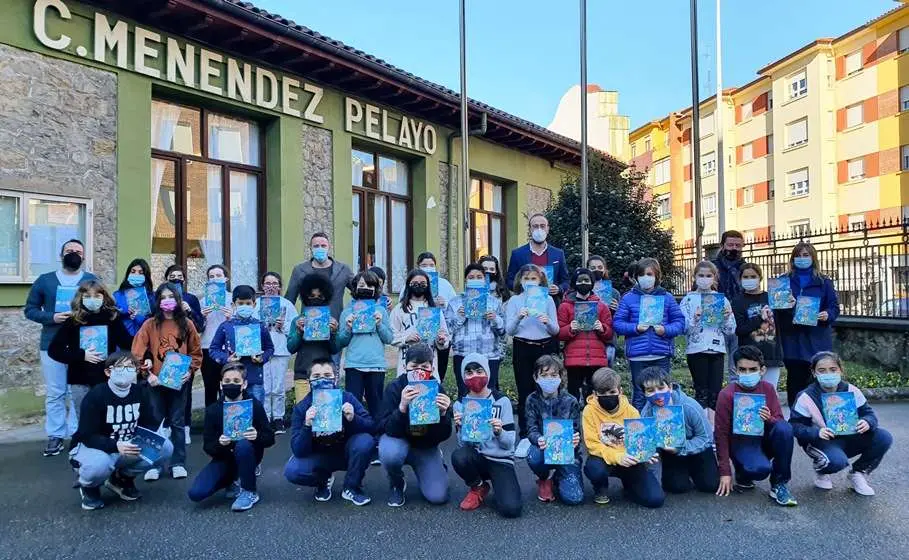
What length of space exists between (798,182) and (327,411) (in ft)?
128

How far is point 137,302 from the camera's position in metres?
6.49

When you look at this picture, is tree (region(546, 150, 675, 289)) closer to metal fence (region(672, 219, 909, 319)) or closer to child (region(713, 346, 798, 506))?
metal fence (region(672, 219, 909, 319))

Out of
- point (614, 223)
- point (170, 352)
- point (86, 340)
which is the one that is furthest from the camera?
point (614, 223)

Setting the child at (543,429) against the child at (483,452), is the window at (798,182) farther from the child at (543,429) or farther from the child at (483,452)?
the child at (483,452)

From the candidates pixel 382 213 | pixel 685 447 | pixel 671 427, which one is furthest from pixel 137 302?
pixel 382 213

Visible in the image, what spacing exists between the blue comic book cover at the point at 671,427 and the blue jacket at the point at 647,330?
1.28 m

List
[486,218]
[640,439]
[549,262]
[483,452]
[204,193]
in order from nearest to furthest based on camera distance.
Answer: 1. [640,439]
2. [483,452]
3. [549,262]
4. [204,193]
5. [486,218]

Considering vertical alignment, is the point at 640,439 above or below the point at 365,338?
below

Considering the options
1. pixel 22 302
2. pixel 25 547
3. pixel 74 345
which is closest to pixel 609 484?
pixel 25 547

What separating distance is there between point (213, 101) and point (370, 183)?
3.71 metres

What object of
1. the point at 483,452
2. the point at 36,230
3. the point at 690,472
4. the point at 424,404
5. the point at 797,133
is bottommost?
the point at 690,472

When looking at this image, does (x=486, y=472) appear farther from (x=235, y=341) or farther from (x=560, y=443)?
(x=235, y=341)

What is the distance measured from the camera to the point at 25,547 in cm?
427

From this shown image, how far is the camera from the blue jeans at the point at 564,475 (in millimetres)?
5004
